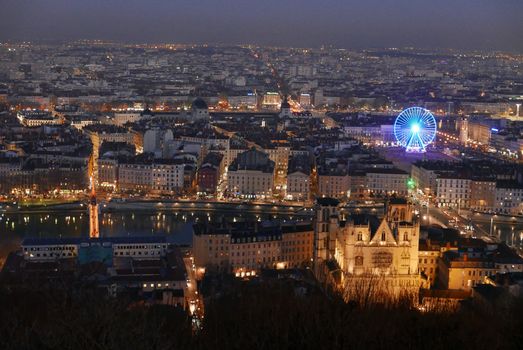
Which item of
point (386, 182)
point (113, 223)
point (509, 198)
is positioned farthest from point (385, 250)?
point (386, 182)

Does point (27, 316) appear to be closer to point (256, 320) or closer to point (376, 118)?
point (256, 320)

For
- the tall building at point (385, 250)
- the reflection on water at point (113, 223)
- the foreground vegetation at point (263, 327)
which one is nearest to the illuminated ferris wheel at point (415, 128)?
the reflection on water at point (113, 223)

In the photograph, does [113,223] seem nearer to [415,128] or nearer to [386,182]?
[386,182]

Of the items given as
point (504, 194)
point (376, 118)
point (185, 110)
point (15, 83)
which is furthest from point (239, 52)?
point (504, 194)

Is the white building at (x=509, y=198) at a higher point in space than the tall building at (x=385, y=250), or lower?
higher

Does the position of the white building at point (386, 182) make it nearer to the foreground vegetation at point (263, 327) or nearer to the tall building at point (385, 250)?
the tall building at point (385, 250)

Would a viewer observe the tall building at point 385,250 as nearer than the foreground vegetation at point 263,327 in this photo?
No

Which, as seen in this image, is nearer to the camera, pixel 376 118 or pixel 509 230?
pixel 509 230
